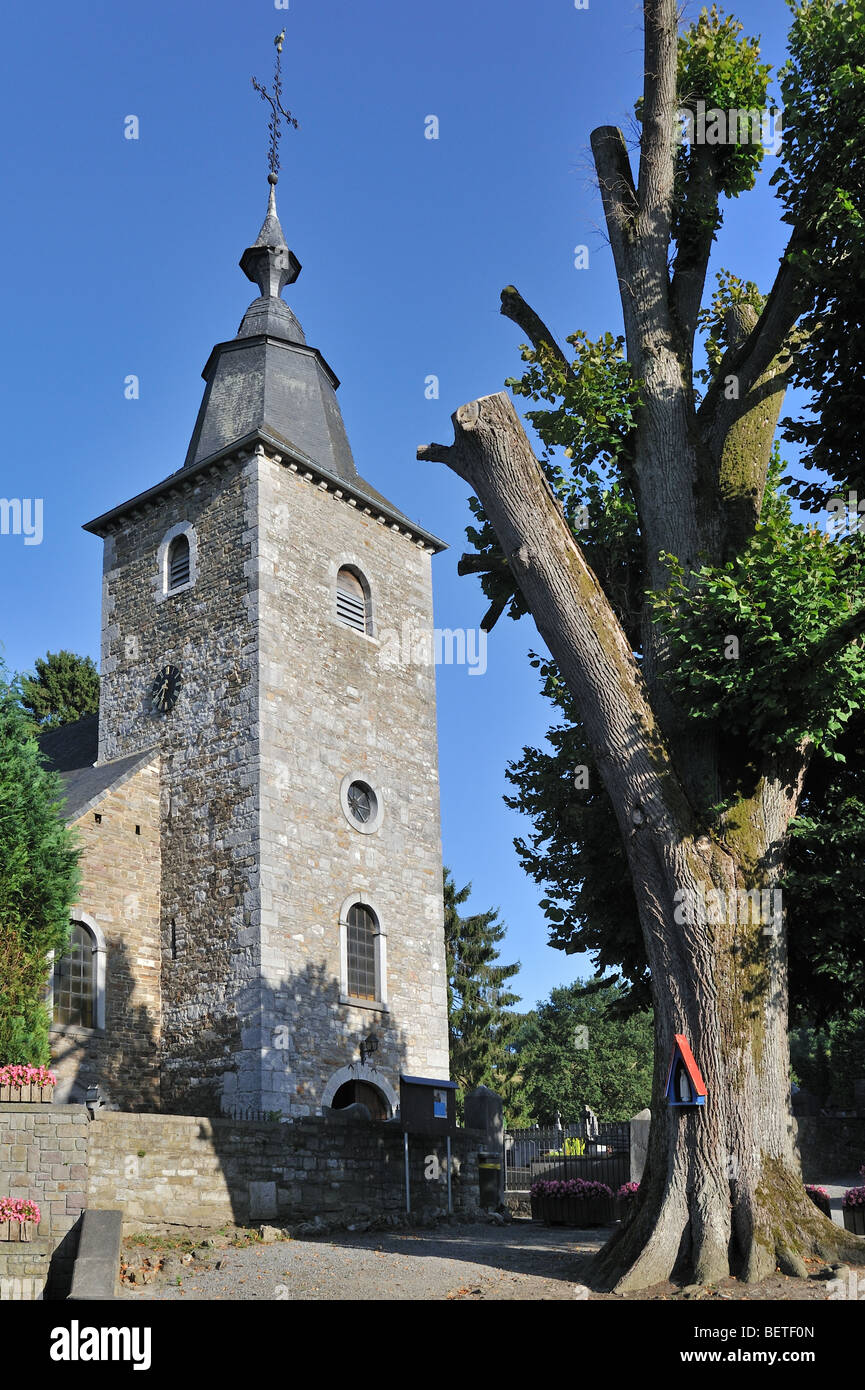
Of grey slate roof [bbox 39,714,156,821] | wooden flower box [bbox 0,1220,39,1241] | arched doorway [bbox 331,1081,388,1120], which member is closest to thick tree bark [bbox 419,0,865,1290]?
wooden flower box [bbox 0,1220,39,1241]

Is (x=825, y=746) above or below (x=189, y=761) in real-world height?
below

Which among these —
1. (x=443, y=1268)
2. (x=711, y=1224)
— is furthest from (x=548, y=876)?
(x=711, y=1224)

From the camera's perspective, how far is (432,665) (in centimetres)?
2355

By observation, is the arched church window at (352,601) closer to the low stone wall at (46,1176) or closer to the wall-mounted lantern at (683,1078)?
the low stone wall at (46,1176)

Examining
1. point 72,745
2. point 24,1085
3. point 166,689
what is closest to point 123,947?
point 166,689

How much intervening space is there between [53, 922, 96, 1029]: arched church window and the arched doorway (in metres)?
3.96

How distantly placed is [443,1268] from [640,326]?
28.2ft

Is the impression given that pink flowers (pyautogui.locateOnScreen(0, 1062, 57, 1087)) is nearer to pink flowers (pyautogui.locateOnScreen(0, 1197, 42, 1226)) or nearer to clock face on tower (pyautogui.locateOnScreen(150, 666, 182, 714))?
pink flowers (pyautogui.locateOnScreen(0, 1197, 42, 1226))

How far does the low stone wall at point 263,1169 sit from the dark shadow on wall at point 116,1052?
2767 millimetres

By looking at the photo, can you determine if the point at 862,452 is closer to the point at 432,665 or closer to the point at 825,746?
the point at 825,746

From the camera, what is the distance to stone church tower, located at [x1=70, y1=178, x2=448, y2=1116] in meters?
18.0

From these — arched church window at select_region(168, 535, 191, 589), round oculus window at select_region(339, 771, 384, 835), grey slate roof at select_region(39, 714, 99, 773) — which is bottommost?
round oculus window at select_region(339, 771, 384, 835)

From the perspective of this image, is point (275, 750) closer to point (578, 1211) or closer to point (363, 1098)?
point (363, 1098)

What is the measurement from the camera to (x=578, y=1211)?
1611 centimetres
